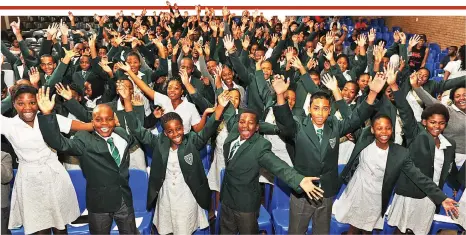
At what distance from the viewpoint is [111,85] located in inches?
176

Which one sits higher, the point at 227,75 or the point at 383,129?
the point at 227,75

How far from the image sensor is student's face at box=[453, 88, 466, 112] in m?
3.50

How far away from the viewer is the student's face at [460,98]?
350cm

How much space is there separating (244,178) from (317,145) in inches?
21.0

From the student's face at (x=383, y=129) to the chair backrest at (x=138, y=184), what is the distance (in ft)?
5.48

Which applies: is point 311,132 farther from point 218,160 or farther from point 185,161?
point 218,160

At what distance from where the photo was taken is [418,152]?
283 cm

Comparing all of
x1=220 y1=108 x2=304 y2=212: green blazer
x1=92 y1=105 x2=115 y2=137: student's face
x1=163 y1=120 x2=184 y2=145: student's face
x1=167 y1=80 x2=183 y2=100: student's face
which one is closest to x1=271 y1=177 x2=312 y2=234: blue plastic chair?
x1=220 y1=108 x2=304 y2=212: green blazer

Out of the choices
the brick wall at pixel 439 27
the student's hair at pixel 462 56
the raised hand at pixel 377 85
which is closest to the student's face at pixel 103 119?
the raised hand at pixel 377 85

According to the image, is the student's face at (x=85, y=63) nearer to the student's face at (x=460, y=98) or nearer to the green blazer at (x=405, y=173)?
the green blazer at (x=405, y=173)

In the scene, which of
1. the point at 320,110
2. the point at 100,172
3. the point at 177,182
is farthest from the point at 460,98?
the point at 100,172

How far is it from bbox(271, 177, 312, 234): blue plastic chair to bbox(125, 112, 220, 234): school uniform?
58 centimetres

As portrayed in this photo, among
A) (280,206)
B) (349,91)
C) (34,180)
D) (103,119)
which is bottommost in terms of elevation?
(280,206)

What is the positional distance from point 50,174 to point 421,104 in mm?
3487
